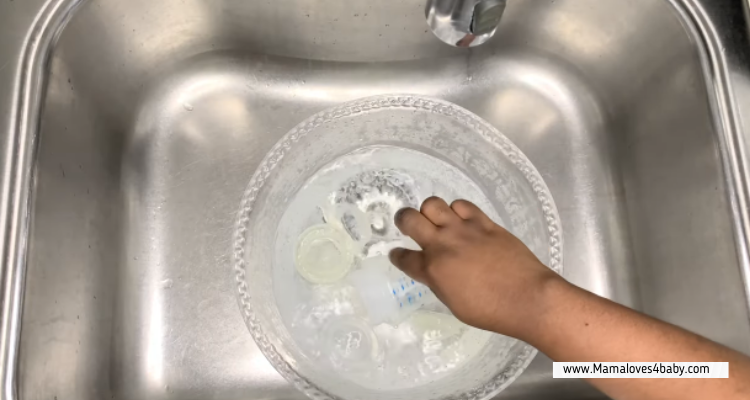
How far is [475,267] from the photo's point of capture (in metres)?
0.54

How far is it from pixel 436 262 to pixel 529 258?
0.09m

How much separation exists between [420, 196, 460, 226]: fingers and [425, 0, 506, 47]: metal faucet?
169 mm

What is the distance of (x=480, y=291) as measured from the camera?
531 millimetres

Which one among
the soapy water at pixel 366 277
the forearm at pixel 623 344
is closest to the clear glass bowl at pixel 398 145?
the soapy water at pixel 366 277

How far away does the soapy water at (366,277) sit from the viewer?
0.67 metres

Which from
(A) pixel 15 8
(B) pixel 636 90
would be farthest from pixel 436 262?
(A) pixel 15 8

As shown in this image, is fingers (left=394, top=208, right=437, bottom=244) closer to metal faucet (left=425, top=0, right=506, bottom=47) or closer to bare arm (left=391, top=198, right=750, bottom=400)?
bare arm (left=391, top=198, right=750, bottom=400)

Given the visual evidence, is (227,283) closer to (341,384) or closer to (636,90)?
(341,384)

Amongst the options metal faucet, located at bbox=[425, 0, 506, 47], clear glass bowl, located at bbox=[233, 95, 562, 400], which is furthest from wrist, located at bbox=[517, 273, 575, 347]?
metal faucet, located at bbox=[425, 0, 506, 47]

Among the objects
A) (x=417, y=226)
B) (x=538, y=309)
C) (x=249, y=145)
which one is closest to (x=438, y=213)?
(x=417, y=226)

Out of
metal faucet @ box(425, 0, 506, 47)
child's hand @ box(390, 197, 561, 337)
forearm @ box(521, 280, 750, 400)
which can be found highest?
metal faucet @ box(425, 0, 506, 47)

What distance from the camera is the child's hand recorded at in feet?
1.69

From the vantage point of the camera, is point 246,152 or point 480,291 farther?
point 246,152

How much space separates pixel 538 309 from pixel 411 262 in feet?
0.51
